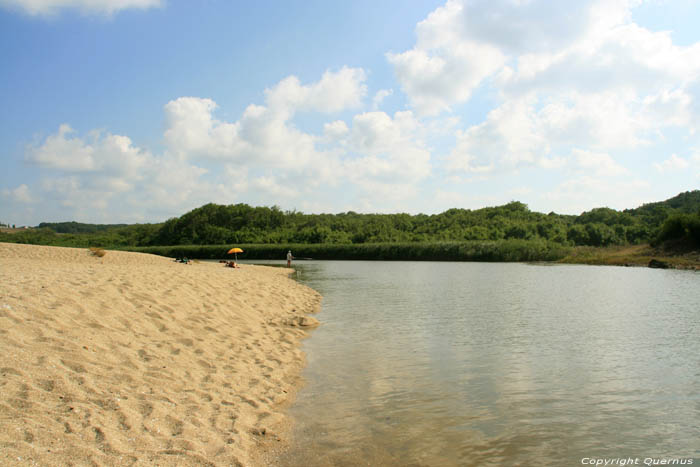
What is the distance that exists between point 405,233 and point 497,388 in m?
88.3

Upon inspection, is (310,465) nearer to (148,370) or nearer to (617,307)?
(148,370)

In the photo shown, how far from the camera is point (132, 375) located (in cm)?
597

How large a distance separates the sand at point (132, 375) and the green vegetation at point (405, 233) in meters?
50.1

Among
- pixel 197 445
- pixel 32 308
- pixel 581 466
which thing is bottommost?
pixel 581 466

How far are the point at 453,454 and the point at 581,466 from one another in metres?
1.37

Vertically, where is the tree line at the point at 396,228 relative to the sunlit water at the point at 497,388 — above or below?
above

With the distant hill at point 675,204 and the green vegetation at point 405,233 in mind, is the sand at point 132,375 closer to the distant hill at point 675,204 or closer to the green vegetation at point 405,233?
the green vegetation at point 405,233

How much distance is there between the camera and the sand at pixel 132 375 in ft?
13.6

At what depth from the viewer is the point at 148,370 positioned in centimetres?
636

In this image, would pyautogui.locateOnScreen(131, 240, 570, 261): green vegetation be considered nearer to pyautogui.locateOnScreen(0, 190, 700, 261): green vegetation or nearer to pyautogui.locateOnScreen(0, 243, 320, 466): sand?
pyautogui.locateOnScreen(0, 190, 700, 261): green vegetation

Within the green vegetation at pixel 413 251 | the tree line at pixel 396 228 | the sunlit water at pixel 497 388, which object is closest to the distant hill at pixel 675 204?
the tree line at pixel 396 228

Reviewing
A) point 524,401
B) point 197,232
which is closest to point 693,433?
point 524,401

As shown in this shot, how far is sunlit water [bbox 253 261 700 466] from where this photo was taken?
514 cm
